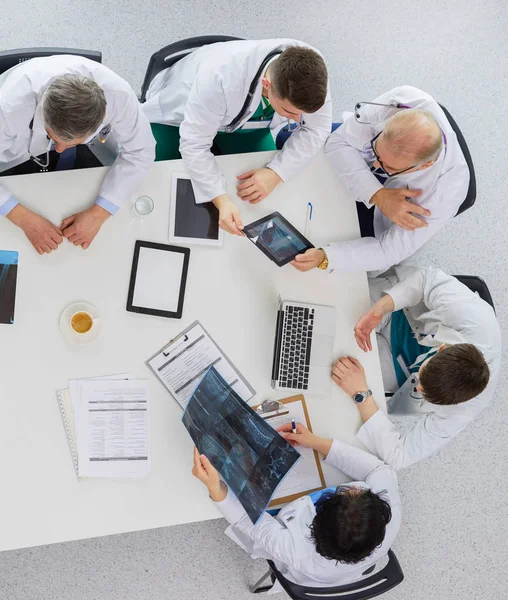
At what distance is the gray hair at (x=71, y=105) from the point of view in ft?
4.52

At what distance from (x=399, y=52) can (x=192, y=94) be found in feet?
4.64

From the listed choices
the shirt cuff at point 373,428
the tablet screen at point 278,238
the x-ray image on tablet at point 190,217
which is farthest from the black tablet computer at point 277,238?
the shirt cuff at point 373,428

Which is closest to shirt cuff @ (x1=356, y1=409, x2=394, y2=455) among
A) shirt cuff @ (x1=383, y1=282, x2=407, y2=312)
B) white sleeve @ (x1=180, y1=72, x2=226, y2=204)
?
shirt cuff @ (x1=383, y1=282, x2=407, y2=312)

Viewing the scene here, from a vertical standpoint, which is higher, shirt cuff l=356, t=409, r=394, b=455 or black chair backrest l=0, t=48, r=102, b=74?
black chair backrest l=0, t=48, r=102, b=74

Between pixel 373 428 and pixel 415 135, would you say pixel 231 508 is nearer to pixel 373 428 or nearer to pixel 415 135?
pixel 373 428

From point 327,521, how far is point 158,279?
33.7 inches

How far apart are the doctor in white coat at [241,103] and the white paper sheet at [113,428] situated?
586mm

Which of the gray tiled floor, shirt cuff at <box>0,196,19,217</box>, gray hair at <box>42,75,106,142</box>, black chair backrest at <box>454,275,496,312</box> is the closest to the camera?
gray hair at <box>42,75,106,142</box>

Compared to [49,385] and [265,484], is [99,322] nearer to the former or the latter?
[49,385]

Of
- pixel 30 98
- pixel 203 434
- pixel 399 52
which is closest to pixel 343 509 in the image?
pixel 203 434

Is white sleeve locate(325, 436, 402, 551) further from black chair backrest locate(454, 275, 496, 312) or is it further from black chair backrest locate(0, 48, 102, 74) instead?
black chair backrest locate(0, 48, 102, 74)

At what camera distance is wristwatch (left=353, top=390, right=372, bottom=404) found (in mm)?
1771

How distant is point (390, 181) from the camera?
1.94 meters

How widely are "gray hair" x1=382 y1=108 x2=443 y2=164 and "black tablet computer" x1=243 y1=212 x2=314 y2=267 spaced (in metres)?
0.39
